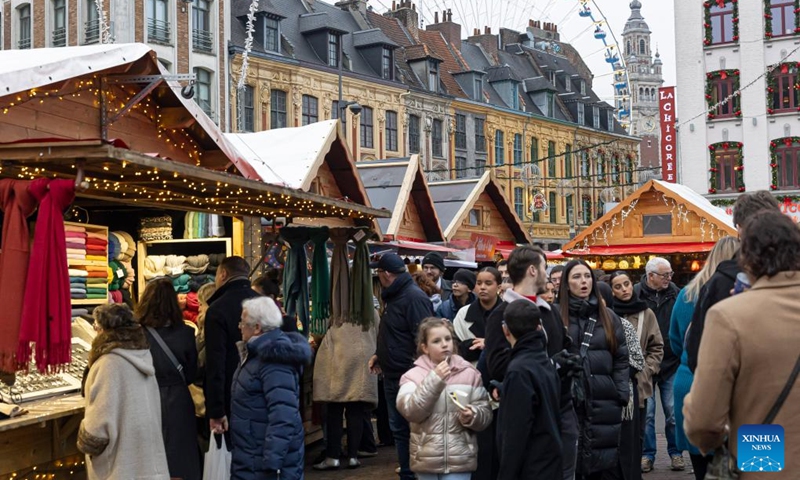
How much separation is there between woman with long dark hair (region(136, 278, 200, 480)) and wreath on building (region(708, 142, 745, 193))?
3257cm

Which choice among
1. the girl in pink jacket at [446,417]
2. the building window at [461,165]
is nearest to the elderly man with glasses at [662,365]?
the girl in pink jacket at [446,417]

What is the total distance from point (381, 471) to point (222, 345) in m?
2.92

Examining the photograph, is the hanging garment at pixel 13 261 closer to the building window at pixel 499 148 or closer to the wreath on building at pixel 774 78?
the wreath on building at pixel 774 78

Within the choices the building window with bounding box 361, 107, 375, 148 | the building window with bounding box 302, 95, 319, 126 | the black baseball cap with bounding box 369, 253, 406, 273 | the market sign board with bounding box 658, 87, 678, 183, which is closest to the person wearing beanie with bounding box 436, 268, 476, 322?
the black baseball cap with bounding box 369, 253, 406, 273

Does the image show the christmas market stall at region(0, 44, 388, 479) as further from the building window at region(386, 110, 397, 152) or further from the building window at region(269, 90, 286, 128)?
the building window at region(386, 110, 397, 152)

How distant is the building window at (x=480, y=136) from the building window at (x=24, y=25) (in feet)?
74.6

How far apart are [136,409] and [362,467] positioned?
4070mm

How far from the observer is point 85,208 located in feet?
34.7

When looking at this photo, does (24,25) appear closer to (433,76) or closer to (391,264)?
(433,76)

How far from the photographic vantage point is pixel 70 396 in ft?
25.0

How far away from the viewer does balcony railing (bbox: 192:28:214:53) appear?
35812mm

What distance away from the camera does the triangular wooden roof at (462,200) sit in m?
21.4

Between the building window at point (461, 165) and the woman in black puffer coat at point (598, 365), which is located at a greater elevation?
the building window at point (461, 165)

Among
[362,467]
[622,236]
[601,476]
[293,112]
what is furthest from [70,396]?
[293,112]
